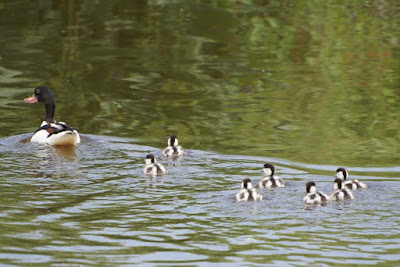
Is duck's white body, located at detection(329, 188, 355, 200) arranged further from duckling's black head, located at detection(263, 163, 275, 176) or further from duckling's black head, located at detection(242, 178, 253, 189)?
duckling's black head, located at detection(263, 163, 275, 176)

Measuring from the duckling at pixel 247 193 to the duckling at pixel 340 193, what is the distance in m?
0.76

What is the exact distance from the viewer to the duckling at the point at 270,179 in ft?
33.7

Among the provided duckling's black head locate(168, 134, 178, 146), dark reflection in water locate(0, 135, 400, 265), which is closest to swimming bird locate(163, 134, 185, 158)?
duckling's black head locate(168, 134, 178, 146)

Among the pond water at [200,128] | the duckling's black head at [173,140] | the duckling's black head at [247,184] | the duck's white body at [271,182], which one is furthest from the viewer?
the duckling's black head at [173,140]

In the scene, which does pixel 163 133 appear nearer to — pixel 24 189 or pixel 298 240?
pixel 24 189

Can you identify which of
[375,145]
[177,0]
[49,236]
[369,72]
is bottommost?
[49,236]

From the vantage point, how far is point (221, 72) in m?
17.8

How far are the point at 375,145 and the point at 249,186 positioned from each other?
3.29m

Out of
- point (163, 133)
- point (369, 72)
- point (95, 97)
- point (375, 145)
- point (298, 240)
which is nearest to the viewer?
point (298, 240)

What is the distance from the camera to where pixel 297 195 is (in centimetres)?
1009

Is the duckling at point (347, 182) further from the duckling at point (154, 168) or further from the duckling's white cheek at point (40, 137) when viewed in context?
the duckling's white cheek at point (40, 137)

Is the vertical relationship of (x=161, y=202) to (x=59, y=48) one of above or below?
below

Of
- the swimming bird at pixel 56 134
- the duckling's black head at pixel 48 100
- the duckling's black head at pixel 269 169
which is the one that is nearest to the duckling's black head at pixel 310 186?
the duckling's black head at pixel 269 169

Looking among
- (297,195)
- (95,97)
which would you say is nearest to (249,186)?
(297,195)
